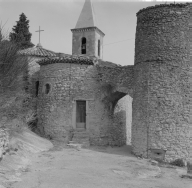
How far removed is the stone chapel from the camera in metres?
11.3

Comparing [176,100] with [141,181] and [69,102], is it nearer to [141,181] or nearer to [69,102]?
[141,181]

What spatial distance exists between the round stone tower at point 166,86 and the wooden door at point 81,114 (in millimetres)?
3701

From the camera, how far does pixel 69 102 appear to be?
46.6 feet

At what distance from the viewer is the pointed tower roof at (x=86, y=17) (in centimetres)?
2441

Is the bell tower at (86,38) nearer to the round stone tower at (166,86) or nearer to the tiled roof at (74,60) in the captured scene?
the tiled roof at (74,60)

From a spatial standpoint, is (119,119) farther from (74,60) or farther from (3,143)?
(3,143)

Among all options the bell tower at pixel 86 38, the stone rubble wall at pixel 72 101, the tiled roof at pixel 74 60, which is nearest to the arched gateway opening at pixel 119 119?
the stone rubble wall at pixel 72 101

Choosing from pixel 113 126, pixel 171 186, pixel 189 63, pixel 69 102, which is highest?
pixel 189 63

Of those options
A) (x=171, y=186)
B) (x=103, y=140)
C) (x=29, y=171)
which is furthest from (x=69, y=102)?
(x=171, y=186)

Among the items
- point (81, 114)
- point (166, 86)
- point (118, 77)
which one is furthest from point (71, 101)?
point (166, 86)

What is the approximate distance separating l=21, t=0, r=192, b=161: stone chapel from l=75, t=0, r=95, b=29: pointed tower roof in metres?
8.04

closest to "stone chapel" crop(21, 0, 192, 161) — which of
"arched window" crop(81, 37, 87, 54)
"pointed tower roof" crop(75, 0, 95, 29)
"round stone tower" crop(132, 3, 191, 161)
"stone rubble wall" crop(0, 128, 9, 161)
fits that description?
"round stone tower" crop(132, 3, 191, 161)

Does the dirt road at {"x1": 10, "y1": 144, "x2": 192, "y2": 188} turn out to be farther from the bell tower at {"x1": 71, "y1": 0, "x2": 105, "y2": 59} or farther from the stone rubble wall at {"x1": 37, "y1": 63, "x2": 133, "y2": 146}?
the bell tower at {"x1": 71, "y1": 0, "x2": 105, "y2": 59}

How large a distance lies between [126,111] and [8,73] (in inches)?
401
